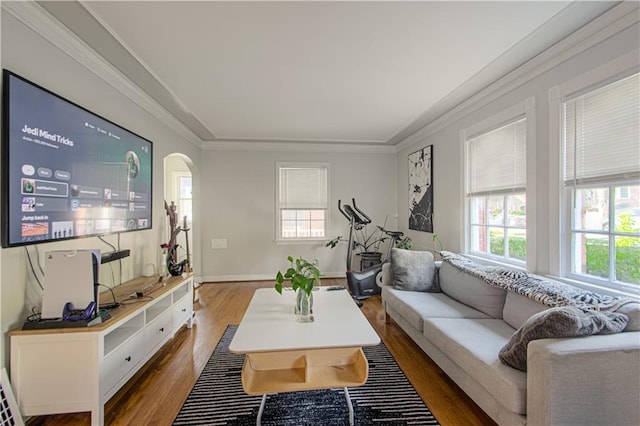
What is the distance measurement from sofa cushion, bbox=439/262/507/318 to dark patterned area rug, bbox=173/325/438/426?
0.95 m

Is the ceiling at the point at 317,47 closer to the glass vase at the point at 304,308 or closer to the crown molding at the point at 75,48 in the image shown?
the crown molding at the point at 75,48

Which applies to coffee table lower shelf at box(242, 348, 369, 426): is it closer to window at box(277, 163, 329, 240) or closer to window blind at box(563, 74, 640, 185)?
window blind at box(563, 74, 640, 185)

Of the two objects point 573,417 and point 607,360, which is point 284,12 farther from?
point 573,417

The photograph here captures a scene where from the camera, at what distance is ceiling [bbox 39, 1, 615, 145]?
5.84 feet

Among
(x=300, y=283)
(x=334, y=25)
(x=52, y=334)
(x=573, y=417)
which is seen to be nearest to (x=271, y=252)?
(x=300, y=283)

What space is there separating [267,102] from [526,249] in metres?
3.13

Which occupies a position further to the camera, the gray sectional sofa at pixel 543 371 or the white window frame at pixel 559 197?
the white window frame at pixel 559 197

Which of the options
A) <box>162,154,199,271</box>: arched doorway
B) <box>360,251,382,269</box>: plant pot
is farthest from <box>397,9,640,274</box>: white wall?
<box>162,154,199,271</box>: arched doorway

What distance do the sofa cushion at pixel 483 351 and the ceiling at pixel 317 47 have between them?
2189 millimetres

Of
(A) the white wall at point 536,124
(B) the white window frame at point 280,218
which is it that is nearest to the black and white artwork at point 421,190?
(A) the white wall at point 536,124

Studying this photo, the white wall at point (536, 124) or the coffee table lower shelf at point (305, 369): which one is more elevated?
the white wall at point (536, 124)

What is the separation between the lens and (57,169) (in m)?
1.86

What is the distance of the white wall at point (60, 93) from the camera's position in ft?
5.30

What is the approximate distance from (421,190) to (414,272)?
1.85m
